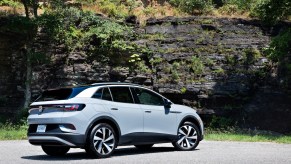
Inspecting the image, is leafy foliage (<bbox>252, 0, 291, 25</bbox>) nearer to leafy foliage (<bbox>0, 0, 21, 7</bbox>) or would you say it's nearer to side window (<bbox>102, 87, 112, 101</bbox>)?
leafy foliage (<bbox>0, 0, 21, 7</bbox>)

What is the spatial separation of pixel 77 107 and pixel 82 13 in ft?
46.9

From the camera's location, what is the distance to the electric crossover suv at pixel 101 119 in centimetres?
943

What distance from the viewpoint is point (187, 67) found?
2188cm

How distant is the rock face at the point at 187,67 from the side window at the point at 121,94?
10270 mm

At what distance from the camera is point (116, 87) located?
34.7 ft

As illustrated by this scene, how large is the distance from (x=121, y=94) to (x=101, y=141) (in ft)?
4.51

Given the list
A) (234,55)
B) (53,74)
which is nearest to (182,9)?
(234,55)

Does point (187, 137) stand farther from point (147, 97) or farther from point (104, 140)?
point (104, 140)

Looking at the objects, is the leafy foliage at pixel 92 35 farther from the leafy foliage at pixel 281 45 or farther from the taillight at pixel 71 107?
the taillight at pixel 71 107

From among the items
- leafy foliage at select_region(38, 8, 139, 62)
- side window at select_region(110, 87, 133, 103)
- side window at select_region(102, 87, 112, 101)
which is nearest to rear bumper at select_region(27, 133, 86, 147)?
A: side window at select_region(102, 87, 112, 101)

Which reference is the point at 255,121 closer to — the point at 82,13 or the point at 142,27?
the point at 142,27

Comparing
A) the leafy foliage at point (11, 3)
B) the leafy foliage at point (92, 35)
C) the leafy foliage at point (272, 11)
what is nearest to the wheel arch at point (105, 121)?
the leafy foliage at point (92, 35)

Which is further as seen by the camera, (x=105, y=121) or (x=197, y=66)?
(x=197, y=66)

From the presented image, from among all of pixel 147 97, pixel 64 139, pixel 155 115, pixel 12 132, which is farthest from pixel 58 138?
pixel 12 132
